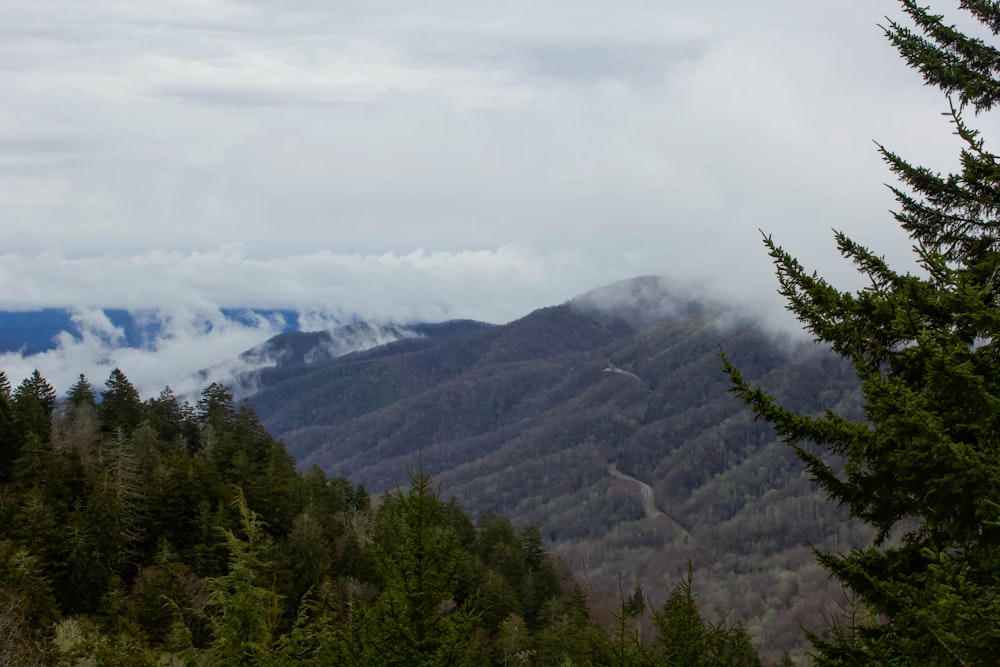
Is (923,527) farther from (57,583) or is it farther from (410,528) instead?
(57,583)

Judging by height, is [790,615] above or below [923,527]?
below

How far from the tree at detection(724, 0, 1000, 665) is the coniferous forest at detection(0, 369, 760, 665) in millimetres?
2629

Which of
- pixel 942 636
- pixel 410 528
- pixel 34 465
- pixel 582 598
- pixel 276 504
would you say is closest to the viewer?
pixel 942 636

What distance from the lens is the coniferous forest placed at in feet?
44.8

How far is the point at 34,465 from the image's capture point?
43.9m

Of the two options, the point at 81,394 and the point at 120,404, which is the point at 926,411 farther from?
the point at 81,394

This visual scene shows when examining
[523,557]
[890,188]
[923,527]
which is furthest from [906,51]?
[523,557]

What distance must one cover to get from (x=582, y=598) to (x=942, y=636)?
61.0 metres

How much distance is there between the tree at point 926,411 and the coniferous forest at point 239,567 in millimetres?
2629

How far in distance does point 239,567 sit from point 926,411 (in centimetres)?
1563

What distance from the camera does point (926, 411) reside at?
7371 millimetres

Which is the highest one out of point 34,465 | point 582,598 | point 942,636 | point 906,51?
point 906,51

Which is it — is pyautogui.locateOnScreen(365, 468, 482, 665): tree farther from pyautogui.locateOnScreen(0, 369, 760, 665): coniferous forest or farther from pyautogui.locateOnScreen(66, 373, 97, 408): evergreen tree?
pyautogui.locateOnScreen(66, 373, 97, 408): evergreen tree

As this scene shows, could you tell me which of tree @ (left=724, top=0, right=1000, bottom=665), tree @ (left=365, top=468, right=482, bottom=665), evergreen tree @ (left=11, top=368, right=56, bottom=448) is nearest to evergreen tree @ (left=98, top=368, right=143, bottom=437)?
evergreen tree @ (left=11, top=368, right=56, bottom=448)
